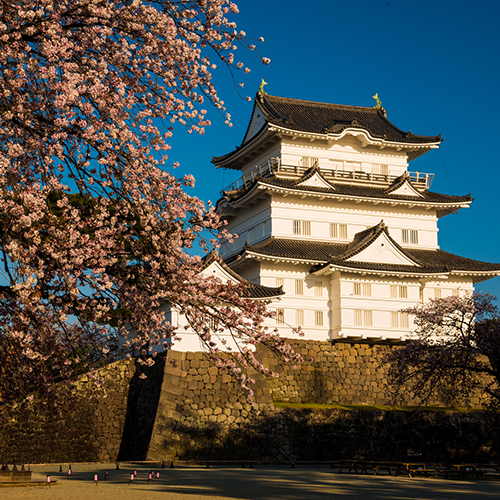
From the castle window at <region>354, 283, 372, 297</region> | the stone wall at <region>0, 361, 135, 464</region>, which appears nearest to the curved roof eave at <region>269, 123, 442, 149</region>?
the castle window at <region>354, 283, 372, 297</region>

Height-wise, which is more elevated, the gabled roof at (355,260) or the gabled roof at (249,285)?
the gabled roof at (355,260)

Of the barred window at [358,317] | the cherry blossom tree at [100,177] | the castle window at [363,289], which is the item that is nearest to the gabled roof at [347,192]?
the castle window at [363,289]

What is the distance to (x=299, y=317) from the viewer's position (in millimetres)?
31016

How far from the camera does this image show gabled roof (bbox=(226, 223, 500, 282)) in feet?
99.6

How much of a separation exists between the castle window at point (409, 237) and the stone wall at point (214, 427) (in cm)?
1057

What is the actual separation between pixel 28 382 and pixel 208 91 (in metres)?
5.45

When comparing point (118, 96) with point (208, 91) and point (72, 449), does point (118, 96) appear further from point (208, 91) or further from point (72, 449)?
point (72, 449)

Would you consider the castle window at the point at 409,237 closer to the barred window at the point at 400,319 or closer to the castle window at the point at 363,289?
the castle window at the point at 363,289

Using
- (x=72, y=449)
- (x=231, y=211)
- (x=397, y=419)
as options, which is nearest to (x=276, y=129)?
(x=231, y=211)

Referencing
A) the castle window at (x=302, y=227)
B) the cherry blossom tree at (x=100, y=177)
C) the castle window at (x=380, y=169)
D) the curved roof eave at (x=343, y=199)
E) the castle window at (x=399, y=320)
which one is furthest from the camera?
the castle window at (x=380, y=169)

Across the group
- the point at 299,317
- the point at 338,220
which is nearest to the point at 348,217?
the point at 338,220

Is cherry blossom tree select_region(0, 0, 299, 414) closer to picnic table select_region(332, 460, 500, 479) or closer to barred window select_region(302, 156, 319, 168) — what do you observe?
picnic table select_region(332, 460, 500, 479)

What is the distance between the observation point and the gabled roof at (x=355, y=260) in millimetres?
30344

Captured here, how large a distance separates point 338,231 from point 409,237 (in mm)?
4558
